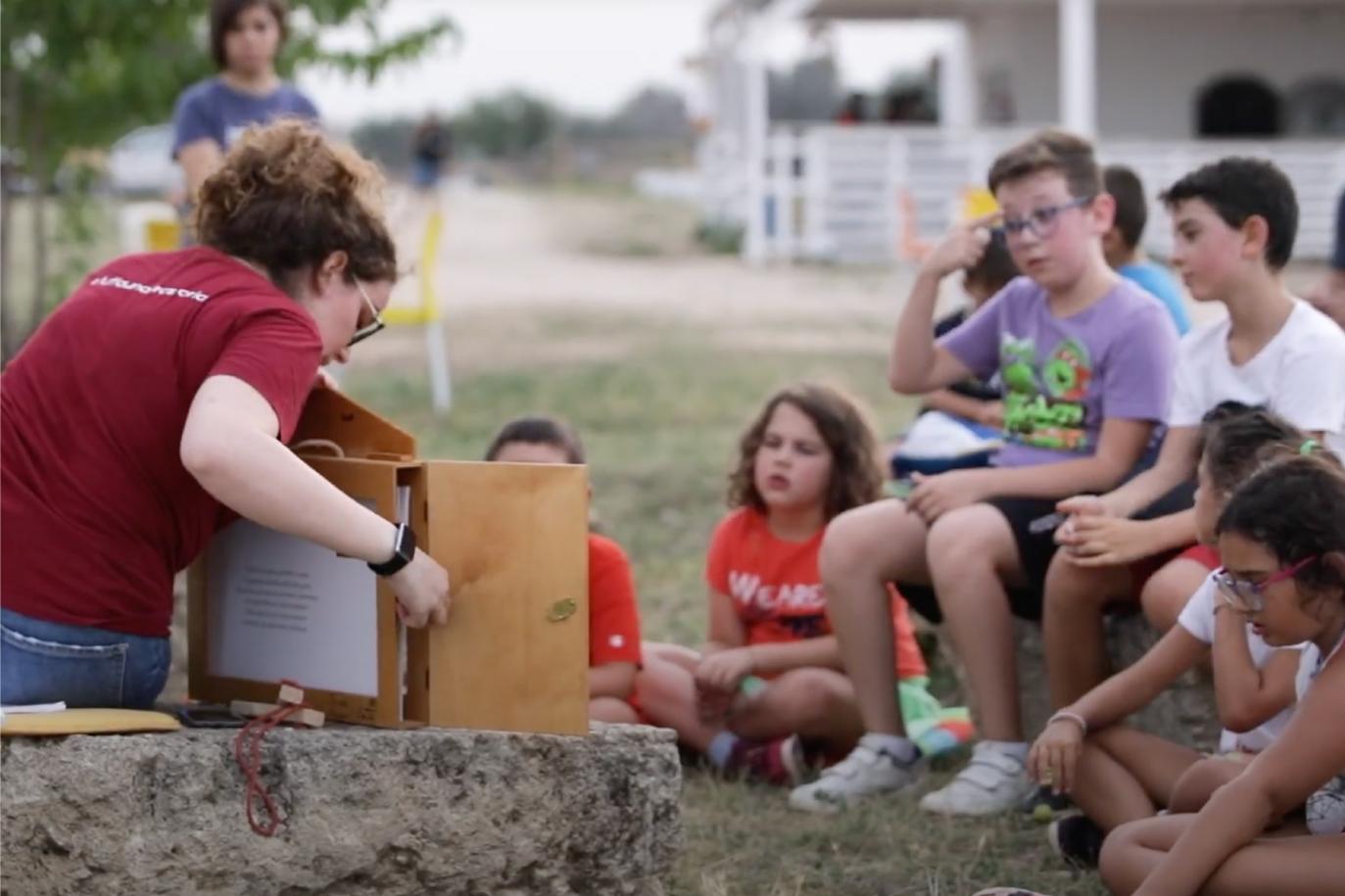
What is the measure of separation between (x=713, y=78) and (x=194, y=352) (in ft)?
110

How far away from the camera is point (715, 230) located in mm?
27609

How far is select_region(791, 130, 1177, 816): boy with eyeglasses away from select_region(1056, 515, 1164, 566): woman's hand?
0.26 m

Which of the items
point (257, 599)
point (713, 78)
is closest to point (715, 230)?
point (713, 78)

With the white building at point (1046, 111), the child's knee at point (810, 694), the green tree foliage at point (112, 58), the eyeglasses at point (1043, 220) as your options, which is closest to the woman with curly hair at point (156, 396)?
the eyeglasses at point (1043, 220)

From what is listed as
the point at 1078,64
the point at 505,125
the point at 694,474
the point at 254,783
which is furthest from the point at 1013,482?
the point at 505,125

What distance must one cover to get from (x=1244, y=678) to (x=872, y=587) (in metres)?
1.21

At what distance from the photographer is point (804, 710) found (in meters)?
4.88

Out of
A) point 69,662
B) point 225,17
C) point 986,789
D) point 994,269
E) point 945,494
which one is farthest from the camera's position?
point 225,17

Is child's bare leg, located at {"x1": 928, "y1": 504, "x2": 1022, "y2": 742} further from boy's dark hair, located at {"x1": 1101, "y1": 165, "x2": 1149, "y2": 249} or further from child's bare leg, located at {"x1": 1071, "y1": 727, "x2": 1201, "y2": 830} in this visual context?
boy's dark hair, located at {"x1": 1101, "y1": 165, "x2": 1149, "y2": 249}

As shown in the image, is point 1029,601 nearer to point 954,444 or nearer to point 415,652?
point 954,444

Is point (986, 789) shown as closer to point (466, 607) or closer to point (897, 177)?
point (466, 607)

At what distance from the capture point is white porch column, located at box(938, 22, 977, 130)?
89.9 ft

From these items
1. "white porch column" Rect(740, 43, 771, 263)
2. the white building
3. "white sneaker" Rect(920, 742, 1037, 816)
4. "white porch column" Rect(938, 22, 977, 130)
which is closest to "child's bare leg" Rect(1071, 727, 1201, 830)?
"white sneaker" Rect(920, 742, 1037, 816)

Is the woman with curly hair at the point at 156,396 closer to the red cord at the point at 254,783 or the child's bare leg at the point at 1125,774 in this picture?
the red cord at the point at 254,783
